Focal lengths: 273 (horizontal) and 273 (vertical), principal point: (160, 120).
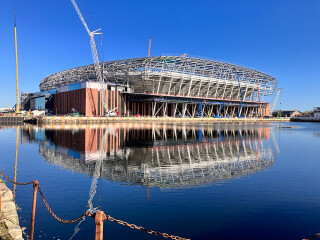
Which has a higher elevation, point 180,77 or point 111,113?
point 180,77

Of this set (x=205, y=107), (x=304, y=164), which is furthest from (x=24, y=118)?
(x=304, y=164)

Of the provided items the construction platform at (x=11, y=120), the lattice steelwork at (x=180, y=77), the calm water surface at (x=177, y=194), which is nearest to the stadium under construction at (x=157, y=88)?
the lattice steelwork at (x=180, y=77)

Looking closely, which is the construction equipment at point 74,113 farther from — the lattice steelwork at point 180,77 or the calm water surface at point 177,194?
the calm water surface at point 177,194

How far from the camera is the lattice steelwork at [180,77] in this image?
102 m

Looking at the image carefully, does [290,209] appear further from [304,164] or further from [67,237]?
[304,164]

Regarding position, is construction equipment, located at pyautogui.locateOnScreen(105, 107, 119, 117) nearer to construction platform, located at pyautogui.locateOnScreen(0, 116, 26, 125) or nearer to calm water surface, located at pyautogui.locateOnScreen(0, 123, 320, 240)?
construction platform, located at pyautogui.locateOnScreen(0, 116, 26, 125)

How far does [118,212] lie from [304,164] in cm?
1808

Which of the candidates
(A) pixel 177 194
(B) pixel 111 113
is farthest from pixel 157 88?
(A) pixel 177 194

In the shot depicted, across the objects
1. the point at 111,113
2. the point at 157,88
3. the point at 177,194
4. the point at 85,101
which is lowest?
the point at 177,194

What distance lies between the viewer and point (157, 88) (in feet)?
363

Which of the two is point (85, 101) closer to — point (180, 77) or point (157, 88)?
point (157, 88)

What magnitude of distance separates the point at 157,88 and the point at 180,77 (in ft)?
33.6

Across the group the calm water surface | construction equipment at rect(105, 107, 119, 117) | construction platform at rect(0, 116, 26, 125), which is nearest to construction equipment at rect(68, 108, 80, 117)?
construction equipment at rect(105, 107, 119, 117)

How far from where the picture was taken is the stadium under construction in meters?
101
